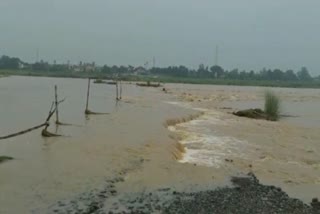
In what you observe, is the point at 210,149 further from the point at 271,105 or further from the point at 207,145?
the point at 271,105

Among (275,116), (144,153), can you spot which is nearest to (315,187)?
(144,153)

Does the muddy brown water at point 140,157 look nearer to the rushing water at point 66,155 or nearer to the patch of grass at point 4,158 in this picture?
the rushing water at point 66,155

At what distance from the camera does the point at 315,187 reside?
59.3 ft

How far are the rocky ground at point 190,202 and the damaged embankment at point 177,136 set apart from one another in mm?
7130

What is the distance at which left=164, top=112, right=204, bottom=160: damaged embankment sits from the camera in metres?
23.2

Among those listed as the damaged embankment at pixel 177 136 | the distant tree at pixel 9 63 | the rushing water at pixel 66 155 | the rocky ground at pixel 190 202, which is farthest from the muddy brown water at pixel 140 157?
the distant tree at pixel 9 63

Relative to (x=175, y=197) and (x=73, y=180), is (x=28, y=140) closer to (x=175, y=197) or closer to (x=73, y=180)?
(x=73, y=180)

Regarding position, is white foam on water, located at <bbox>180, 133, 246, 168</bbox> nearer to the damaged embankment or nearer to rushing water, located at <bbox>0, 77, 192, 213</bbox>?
the damaged embankment

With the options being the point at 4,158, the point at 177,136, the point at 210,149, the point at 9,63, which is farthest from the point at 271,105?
the point at 9,63

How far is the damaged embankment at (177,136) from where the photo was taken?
23233 mm

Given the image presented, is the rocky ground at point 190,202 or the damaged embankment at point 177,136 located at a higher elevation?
the rocky ground at point 190,202

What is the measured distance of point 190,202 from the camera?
45.1ft

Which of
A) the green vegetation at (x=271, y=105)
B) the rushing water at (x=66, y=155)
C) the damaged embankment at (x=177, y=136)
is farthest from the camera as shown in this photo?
the green vegetation at (x=271, y=105)

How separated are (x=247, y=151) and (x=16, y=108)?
27636 mm
